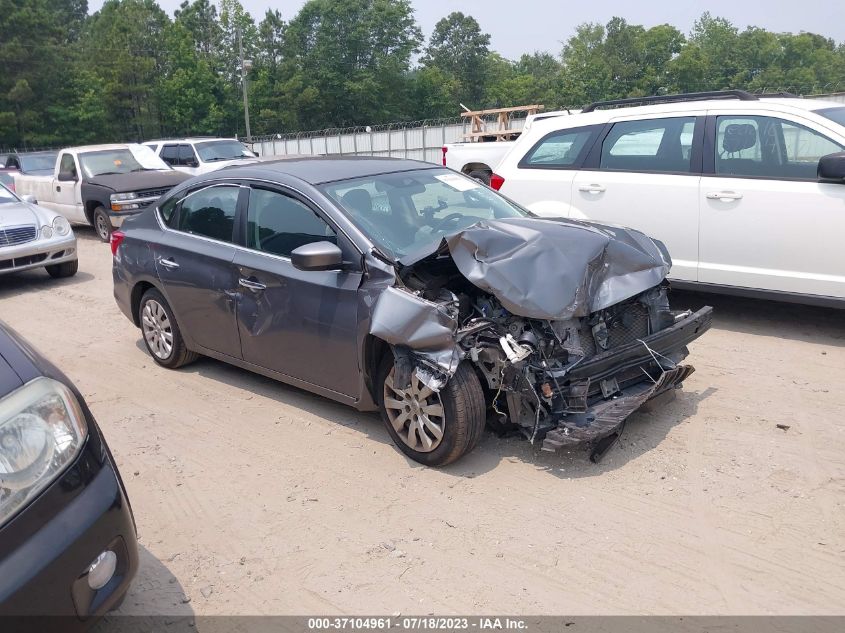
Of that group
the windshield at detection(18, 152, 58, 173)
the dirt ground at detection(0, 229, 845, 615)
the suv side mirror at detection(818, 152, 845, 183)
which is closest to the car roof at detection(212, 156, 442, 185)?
the dirt ground at detection(0, 229, 845, 615)

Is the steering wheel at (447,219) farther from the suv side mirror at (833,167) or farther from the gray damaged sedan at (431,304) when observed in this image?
the suv side mirror at (833,167)

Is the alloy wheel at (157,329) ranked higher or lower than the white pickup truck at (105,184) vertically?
lower

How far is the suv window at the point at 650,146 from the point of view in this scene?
645 cm

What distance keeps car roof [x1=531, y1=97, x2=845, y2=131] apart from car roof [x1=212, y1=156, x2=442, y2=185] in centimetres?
229

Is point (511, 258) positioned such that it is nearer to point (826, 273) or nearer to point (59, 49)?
point (826, 273)

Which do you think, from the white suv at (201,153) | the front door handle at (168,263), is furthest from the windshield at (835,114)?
the white suv at (201,153)

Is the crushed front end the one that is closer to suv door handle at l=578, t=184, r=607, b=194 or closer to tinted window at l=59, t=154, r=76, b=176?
suv door handle at l=578, t=184, r=607, b=194

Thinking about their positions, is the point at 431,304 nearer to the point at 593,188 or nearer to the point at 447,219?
the point at 447,219

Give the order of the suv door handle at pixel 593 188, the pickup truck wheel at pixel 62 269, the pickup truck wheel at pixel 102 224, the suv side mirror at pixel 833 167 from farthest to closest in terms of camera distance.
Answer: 1. the pickup truck wheel at pixel 102 224
2. the pickup truck wheel at pixel 62 269
3. the suv door handle at pixel 593 188
4. the suv side mirror at pixel 833 167

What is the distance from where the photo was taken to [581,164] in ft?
23.2

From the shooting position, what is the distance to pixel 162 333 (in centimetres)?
599

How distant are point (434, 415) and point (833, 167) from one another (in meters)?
3.74

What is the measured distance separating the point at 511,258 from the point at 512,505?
1.33m

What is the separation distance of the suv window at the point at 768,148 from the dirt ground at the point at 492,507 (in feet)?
4.94
